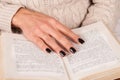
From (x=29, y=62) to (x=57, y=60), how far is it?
83mm

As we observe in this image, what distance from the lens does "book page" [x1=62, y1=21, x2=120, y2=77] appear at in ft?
2.17

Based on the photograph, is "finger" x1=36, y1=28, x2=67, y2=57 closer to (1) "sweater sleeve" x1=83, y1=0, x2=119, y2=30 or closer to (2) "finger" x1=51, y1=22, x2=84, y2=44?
(2) "finger" x1=51, y1=22, x2=84, y2=44

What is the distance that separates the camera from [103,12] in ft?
3.11

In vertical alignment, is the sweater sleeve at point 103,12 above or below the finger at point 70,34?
above

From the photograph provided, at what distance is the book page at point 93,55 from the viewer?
2.17 feet

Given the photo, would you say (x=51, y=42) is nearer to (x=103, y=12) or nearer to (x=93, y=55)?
(x=93, y=55)

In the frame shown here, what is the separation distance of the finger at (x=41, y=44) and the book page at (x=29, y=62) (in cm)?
1

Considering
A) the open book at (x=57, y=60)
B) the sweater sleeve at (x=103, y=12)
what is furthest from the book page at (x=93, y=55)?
the sweater sleeve at (x=103, y=12)

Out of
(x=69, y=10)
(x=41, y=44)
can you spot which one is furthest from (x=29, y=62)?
(x=69, y=10)

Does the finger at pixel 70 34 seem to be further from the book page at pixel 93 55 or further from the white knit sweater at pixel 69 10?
the white knit sweater at pixel 69 10

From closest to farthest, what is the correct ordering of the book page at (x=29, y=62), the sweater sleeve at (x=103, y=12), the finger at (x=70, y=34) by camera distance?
the book page at (x=29, y=62) → the finger at (x=70, y=34) → the sweater sleeve at (x=103, y=12)

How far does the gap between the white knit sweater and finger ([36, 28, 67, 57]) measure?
0.14 meters

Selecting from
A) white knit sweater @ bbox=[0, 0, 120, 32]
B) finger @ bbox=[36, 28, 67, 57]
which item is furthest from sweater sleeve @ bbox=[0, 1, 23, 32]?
finger @ bbox=[36, 28, 67, 57]

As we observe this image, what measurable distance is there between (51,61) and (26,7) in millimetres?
283
